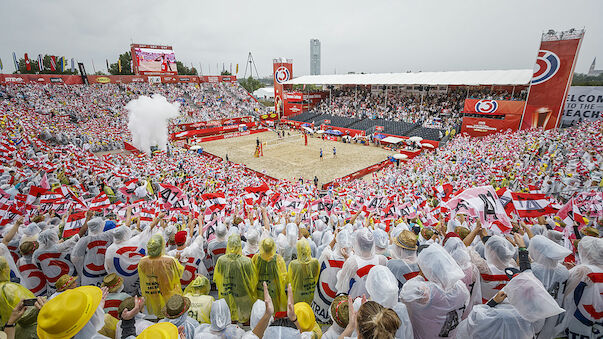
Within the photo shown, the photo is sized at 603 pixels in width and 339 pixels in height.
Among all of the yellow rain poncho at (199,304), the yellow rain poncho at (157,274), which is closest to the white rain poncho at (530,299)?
the yellow rain poncho at (199,304)

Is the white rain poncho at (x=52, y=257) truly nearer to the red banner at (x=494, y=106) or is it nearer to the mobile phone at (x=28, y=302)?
the mobile phone at (x=28, y=302)

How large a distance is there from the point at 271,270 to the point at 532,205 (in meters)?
5.81

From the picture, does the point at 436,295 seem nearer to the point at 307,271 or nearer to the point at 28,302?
the point at 307,271

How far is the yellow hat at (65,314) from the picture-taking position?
213 cm

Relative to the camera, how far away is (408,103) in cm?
3588

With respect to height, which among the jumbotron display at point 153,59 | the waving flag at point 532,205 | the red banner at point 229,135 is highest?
the jumbotron display at point 153,59

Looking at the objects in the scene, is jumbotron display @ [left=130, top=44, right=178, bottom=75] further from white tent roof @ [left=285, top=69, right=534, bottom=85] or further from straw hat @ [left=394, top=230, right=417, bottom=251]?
straw hat @ [left=394, top=230, right=417, bottom=251]

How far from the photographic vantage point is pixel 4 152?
1188 centimetres

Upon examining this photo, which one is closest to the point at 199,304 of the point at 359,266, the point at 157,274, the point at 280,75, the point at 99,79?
the point at 157,274

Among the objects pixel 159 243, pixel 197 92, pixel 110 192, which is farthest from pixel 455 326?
pixel 197 92

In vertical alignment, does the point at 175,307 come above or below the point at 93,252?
above

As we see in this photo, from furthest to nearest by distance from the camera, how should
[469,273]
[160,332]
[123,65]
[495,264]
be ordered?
[123,65]
[495,264]
[469,273]
[160,332]

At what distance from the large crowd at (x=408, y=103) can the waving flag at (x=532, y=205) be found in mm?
24878

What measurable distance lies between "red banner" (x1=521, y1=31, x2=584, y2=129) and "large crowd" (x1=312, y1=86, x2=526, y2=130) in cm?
663
